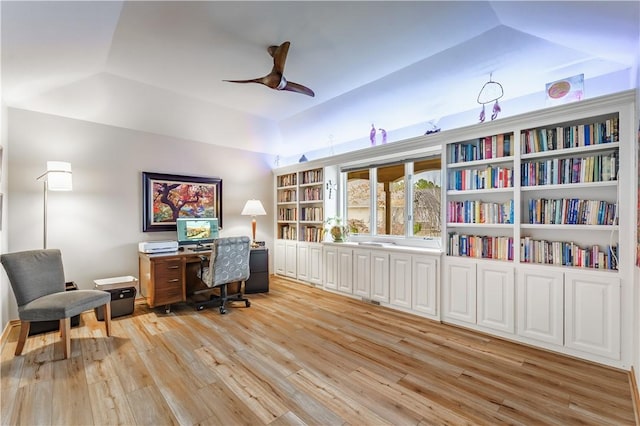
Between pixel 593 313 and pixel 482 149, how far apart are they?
1772mm

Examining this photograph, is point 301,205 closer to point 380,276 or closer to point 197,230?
→ point 197,230

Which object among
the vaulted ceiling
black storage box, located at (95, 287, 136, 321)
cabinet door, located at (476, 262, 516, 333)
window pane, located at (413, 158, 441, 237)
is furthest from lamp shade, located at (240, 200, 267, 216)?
cabinet door, located at (476, 262, 516, 333)

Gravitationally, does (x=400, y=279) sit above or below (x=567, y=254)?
below

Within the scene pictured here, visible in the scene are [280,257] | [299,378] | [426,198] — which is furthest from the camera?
[280,257]

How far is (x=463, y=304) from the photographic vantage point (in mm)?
3152

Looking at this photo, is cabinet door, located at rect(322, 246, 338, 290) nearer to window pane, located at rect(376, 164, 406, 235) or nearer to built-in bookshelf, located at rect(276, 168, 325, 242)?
built-in bookshelf, located at rect(276, 168, 325, 242)

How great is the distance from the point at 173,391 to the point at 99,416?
1.35ft

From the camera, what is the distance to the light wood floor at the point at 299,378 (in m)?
1.80

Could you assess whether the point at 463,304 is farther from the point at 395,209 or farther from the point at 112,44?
the point at 112,44

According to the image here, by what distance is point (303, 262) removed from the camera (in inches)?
201

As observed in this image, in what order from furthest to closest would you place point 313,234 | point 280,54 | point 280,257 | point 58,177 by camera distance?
point 280,257 < point 313,234 < point 58,177 < point 280,54

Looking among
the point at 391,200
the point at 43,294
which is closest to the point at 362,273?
the point at 391,200

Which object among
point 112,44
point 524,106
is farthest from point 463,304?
point 112,44

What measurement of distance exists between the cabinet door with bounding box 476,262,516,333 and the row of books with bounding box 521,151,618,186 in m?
0.90
